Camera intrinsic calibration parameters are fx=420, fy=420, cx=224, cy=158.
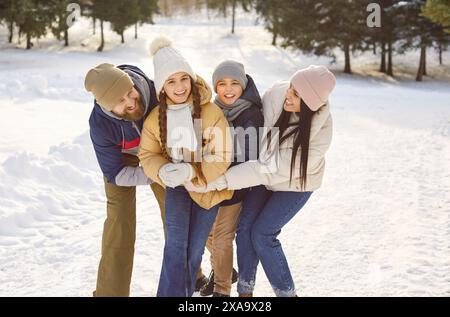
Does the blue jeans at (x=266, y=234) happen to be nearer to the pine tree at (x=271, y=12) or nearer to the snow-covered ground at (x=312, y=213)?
the snow-covered ground at (x=312, y=213)

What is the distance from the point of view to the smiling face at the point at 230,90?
303 cm

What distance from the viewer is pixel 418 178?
607cm

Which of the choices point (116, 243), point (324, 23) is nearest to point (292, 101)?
point (116, 243)

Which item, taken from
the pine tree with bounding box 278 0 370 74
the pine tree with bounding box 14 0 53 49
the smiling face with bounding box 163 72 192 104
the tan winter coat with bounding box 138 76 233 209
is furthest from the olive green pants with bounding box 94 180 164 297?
the pine tree with bounding box 14 0 53 49

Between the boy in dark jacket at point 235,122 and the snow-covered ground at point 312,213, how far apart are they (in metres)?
0.58

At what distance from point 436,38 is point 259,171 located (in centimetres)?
2309

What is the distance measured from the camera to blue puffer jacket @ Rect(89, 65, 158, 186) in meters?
2.97

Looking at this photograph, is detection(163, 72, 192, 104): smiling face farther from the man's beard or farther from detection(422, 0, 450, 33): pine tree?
detection(422, 0, 450, 33): pine tree

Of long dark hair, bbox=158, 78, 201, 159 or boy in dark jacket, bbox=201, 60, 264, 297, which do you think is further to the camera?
boy in dark jacket, bbox=201, 60, 264, 297

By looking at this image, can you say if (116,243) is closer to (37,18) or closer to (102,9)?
(37,18)

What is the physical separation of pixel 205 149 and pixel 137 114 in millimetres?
550

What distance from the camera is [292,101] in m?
2.92
